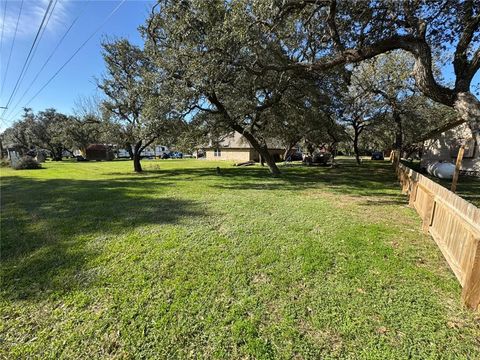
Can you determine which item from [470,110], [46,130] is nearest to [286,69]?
[470,110]

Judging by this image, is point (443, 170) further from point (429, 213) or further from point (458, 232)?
point (458, 232)

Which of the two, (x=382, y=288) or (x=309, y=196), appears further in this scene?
(x=309, y=196)

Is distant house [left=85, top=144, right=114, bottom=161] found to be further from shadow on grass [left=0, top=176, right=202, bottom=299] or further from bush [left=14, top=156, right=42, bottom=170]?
shadow on grass [left=0, top=176, right=202, bottom=299]

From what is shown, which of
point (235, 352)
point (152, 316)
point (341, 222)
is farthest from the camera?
point (341, 222)

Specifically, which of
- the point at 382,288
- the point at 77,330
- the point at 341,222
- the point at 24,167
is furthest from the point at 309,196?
the point at 24,167

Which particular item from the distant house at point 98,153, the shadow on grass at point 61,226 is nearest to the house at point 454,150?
the shadow on grass at point 61,226

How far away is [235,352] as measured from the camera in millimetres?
2168

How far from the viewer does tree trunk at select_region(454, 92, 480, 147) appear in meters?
4.76

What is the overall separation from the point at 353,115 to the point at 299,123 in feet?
24.1

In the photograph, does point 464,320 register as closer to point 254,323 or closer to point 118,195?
point 254,323

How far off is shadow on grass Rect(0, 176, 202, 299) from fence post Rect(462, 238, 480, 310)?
177 inches

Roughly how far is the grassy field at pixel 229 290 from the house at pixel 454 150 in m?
12.1

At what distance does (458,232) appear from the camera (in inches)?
130

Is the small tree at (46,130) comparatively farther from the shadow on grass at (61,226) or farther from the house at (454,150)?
the house at (454,150)
